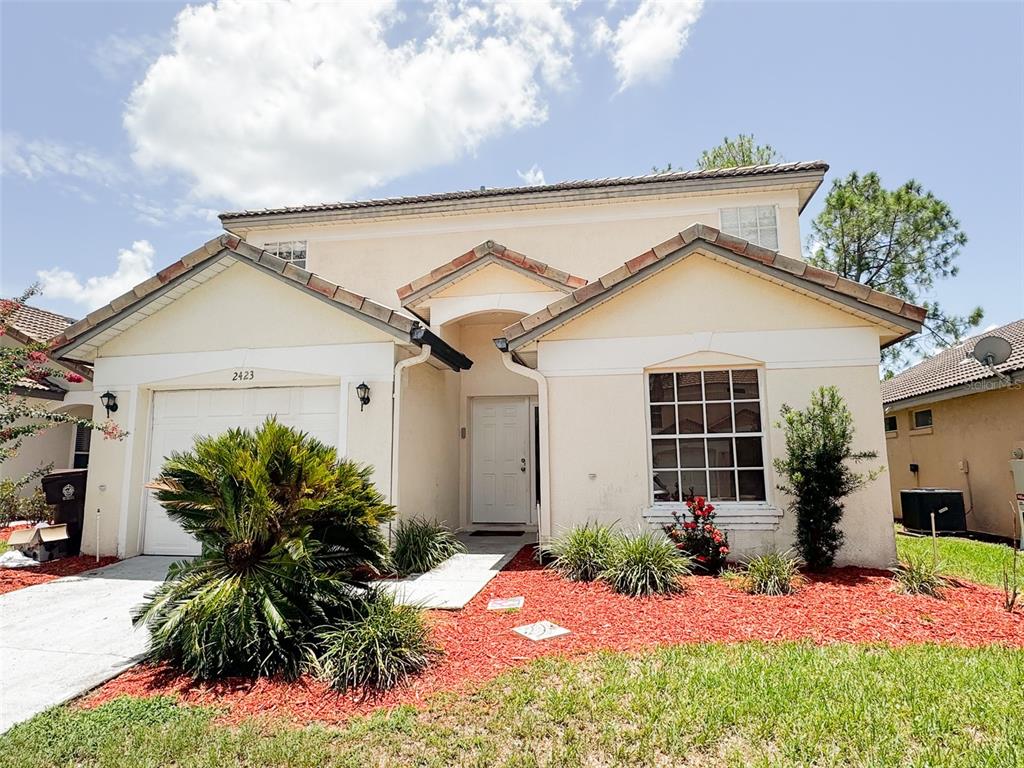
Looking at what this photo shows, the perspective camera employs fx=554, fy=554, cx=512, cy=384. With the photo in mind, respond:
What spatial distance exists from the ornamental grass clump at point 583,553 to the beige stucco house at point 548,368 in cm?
68

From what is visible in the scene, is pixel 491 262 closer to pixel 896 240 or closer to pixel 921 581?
pixel 921 581

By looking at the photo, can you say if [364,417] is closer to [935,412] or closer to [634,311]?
[634,311]

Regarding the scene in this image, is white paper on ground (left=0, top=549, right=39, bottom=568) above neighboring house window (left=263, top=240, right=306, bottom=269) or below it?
below

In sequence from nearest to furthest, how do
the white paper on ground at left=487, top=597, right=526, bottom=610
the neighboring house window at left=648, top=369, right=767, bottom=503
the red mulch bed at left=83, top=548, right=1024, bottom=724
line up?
1. the red mulch bed at left=83, top=548, right=1024, bottom=724
2. the white paper on ground at left=487, top=597, right=526, bottom=610
3. the neighboring house window at left=648, top=369, right=767, bottom=503

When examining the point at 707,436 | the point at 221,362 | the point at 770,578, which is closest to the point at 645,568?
the point at 770,578

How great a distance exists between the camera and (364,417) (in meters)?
9.13

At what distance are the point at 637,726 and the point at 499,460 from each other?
9.13m

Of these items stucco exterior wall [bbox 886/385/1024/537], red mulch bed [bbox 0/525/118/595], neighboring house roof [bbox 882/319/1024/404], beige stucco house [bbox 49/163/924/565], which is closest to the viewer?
red mulch bed [bbox 0/525/118/595]

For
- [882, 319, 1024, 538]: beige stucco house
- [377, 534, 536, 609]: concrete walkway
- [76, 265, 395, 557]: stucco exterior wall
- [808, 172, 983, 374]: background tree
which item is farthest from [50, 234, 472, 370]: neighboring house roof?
[808, 172, 983, 374]: background tree

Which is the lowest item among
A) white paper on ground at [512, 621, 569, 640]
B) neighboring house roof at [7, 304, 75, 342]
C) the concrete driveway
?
the concrete driveway

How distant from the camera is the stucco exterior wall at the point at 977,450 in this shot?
1211 cm

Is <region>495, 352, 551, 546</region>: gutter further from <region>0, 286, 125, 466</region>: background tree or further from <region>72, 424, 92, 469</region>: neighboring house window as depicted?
<region>72, 424, 92, 469</region>: neighboring house window

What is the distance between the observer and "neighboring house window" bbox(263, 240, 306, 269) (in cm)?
1505

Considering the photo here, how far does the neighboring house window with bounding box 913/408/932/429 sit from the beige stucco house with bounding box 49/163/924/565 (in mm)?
8788
